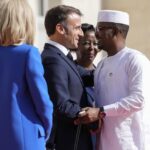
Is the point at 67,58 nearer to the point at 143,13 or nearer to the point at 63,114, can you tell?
the point at 63,114

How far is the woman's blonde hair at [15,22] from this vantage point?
140 inches

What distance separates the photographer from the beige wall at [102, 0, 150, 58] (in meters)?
8.33

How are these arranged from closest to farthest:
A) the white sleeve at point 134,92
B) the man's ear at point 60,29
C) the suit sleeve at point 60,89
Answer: the suit sleeve at point 60,89 → the white sleeve at point 134,92 → the man's ear at point 60,29

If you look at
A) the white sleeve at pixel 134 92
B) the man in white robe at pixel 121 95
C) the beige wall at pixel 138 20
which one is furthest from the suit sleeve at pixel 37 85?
the beige wall at pixel 138 20

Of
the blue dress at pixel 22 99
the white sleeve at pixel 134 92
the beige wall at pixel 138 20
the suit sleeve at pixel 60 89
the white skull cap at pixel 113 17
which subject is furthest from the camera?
the beige wall at pixel 138 20

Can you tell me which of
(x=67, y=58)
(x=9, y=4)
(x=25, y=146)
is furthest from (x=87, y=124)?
(x=9, y=4)

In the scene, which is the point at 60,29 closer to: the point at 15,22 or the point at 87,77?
the point at 87,77

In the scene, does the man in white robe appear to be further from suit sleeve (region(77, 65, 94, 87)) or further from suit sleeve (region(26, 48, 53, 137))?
suit sleeve (region(26, 48, 53, 137))

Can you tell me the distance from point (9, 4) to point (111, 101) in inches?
46.4

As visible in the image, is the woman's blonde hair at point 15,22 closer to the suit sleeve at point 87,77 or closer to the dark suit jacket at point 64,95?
the dark suit jacket at point 64,95

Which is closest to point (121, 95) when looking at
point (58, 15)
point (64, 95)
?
point (64, 95)

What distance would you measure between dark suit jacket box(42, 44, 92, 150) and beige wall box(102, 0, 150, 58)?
13.3 ft

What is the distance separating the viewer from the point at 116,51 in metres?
4.46

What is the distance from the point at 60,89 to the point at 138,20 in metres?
4.43
